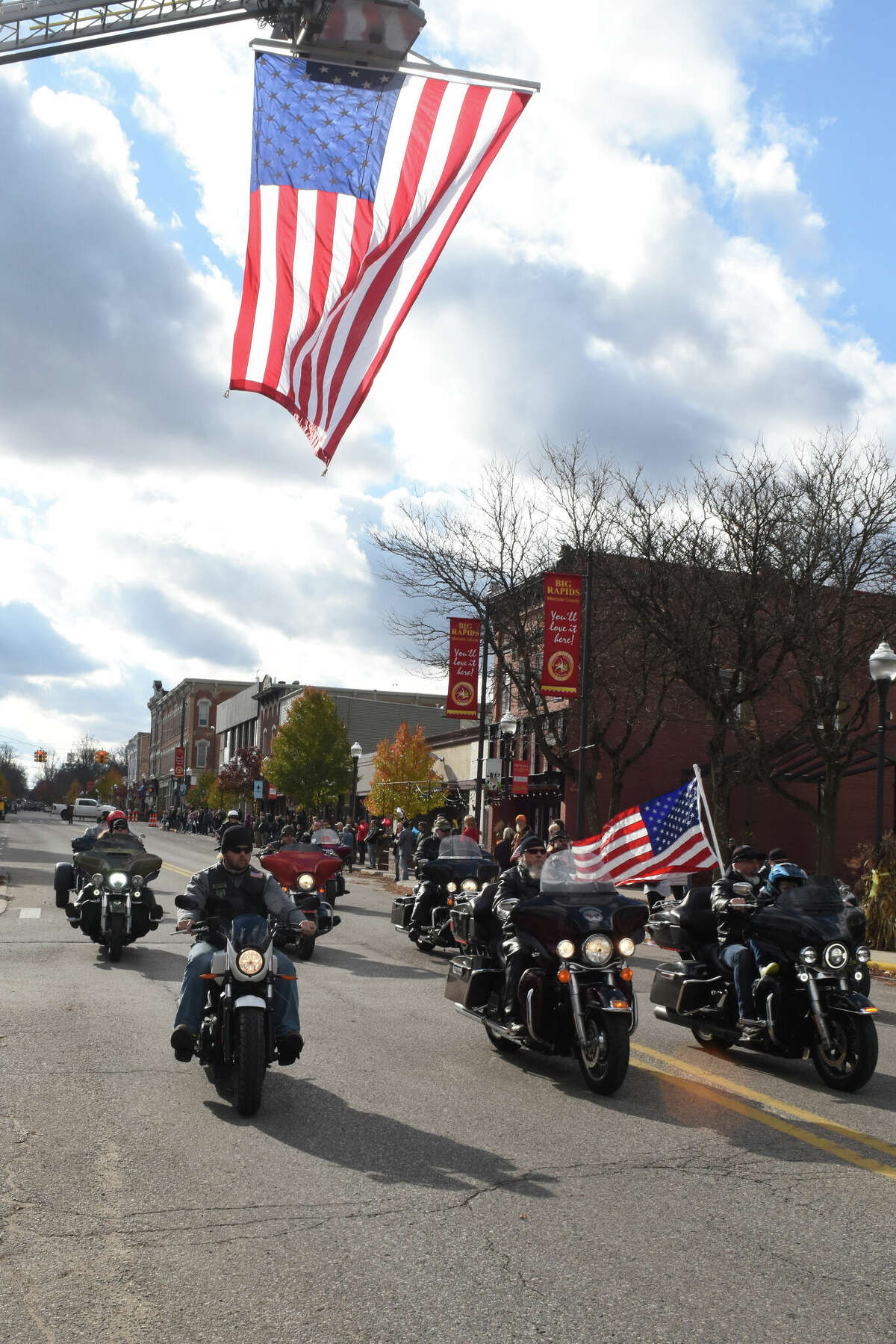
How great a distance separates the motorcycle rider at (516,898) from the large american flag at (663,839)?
1.24 m

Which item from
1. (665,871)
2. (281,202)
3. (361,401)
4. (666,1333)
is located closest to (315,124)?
(281,202)

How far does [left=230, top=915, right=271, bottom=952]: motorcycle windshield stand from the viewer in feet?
24.0

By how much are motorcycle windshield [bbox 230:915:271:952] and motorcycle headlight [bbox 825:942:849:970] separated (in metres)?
3.78

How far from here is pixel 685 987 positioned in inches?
380

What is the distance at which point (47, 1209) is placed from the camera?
17.3 ft

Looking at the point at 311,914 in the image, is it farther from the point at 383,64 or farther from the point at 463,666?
the point at 463,666

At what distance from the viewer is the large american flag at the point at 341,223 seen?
478 inches

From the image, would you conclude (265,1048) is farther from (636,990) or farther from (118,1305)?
(636,990)

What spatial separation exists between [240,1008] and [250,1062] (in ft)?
1.03

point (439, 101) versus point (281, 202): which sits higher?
point (439, 101)

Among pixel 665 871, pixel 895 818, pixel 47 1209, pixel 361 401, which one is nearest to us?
pixel 47 1209

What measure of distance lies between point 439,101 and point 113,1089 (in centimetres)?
976

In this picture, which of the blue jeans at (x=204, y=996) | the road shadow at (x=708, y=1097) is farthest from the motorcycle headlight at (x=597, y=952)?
the blue jeans at (x=204, y=996)

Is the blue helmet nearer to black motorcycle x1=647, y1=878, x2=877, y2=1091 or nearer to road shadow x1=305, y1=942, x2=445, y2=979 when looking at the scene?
black motorcycle x1=647, y1=878, x2=877, y2=1091
